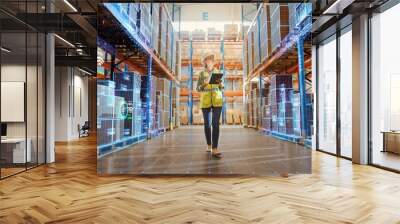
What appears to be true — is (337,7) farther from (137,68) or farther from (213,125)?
(137,68)

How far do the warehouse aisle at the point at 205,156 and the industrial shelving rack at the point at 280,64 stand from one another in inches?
8.4

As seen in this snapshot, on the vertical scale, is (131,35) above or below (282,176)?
above

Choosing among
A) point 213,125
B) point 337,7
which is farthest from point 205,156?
point 337,7

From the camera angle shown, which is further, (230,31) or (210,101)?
(230,31)

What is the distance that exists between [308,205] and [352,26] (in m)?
4.52

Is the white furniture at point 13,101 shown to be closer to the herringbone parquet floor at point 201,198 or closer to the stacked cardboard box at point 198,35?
the herringbone parquet floor at point 201,198

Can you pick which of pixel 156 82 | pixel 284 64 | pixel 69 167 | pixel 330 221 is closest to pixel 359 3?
pixel 284 64

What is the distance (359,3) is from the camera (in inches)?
229

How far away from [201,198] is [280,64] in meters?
2.38

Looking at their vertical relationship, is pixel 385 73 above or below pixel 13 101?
above

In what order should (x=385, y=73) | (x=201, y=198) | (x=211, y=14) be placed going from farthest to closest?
(x=385, y=73)
(x=211, y=14)
(x=201, y=198)

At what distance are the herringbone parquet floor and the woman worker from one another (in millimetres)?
541

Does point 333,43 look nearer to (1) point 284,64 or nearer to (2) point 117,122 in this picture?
(1) point 284,64

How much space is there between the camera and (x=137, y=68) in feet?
17.2
